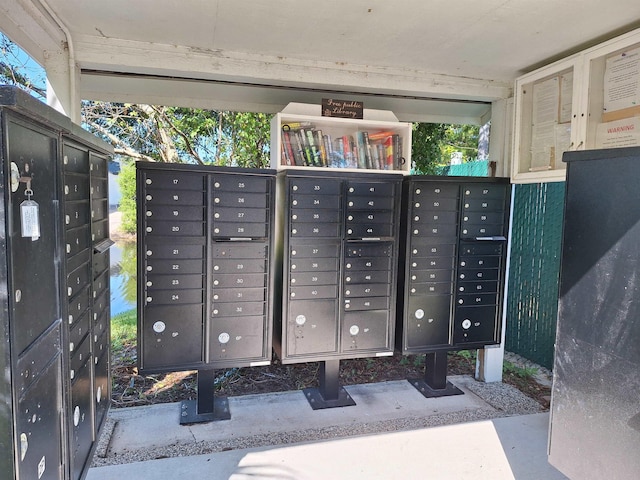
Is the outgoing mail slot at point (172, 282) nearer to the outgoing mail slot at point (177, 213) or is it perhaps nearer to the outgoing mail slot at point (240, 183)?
the outgoing mail slot at point (177, 213)

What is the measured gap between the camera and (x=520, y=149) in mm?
2955

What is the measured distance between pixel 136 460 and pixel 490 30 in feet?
9.49

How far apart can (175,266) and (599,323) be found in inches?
82.0

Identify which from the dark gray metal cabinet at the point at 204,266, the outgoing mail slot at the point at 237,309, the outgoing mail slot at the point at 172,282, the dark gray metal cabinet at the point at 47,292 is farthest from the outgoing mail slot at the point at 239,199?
the dark gray metal cabinet at the point at 47,292

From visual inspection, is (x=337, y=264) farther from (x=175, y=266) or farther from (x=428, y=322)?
(x=175, y=266)

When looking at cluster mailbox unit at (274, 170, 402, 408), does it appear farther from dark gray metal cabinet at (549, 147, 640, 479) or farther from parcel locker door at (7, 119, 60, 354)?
parcel locker door at (7, 119, 60, 354)

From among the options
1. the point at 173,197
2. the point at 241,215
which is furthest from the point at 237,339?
the point at 173,197

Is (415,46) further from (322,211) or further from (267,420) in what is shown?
(267,420)

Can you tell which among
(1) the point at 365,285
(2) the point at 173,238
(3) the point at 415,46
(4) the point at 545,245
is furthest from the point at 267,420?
Result: (4) the point at 545,245

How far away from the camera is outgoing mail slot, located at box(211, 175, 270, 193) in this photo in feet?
8.38

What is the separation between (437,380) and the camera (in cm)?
321

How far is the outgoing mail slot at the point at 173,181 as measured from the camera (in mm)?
2428

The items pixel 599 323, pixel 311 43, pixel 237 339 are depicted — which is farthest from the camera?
pixel 237 339

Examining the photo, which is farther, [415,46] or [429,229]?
[429,229]
